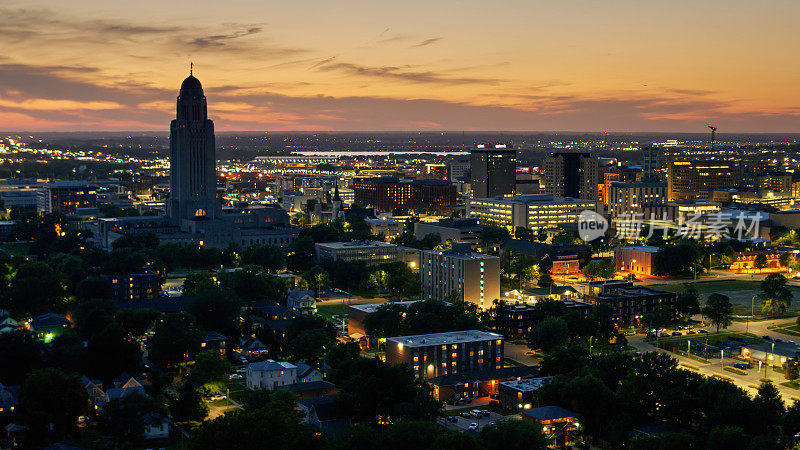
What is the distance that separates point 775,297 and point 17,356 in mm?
37314

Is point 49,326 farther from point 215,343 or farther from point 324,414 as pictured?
point 324,414

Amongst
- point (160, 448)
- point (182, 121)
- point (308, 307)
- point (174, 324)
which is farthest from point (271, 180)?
point (160, 448)

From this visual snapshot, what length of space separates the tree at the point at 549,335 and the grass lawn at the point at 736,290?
1524cm

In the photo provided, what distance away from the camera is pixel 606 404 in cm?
2933

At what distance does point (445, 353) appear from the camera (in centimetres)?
3634

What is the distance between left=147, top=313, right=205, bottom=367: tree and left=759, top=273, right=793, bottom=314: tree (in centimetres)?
2948

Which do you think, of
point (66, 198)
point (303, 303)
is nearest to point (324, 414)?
point (303, 303)

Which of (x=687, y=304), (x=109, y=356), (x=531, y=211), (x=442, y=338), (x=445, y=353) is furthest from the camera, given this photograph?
(x=531, y=211)

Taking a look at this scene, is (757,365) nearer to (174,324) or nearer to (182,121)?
(174,324)

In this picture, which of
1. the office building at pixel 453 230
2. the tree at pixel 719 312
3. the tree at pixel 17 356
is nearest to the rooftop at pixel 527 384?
the tree at pixel 719 312

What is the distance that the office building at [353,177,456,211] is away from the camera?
112m

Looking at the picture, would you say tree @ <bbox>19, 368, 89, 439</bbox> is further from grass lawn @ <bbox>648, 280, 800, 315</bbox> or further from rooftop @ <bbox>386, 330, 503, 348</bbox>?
grass lawn @ <bbox>648, 280, 800, 315</bbox>

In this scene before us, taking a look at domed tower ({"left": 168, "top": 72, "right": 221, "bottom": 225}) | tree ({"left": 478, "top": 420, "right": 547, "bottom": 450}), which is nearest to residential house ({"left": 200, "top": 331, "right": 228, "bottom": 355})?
tree ({"left": 478, "top": 420, "right": 547, "bottom": 450})

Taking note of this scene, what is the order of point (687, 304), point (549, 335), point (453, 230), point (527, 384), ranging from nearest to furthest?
point (527, 384) < point (549, 335) < point (687, 304) < point (453, 230)
